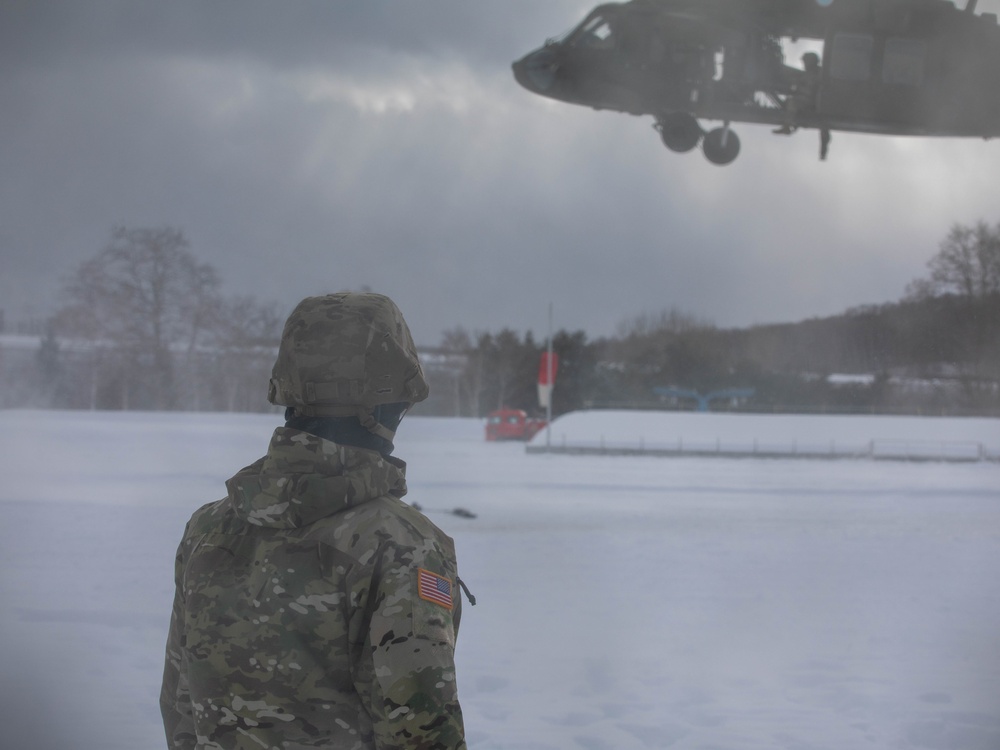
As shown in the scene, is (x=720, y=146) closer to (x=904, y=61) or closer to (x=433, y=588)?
(x=904, y=61)

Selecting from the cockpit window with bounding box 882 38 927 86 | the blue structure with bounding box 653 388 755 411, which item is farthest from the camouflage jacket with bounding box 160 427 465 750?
the blue structure with bounding box 653 388 755 411

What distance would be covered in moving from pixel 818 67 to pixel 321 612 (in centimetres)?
388

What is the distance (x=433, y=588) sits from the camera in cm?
94

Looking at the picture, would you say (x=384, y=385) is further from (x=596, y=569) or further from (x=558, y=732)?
(x=596, y=569)

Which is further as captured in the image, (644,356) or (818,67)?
(644,356)

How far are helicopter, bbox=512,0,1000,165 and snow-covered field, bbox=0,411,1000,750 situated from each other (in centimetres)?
237

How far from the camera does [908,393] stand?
7266 mm

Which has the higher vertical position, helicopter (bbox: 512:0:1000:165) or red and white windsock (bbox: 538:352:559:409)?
helicopter (bbox: 512:0:1000:165)

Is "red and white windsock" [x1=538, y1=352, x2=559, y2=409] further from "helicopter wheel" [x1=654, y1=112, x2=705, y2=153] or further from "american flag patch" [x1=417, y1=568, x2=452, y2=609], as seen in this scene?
"american flag patch" [x1=417, y1=568, x2=452, y2=609]

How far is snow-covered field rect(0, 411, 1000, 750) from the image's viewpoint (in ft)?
10.2

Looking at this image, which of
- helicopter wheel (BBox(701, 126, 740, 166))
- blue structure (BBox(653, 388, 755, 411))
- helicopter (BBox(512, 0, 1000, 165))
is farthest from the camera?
blue structure (BBox(653, 388, 755, 411))

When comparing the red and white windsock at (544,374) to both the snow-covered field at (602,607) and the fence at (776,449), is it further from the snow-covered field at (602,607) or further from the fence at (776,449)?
the snow-covered field at (602,607)

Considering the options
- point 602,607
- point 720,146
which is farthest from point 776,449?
point 720,146

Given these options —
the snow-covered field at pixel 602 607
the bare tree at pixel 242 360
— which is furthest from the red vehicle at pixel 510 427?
the bare tree at pixel 242 360
